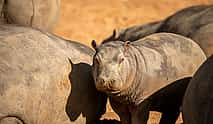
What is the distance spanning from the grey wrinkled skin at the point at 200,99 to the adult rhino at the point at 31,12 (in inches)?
97.3

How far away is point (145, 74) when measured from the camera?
547 cm

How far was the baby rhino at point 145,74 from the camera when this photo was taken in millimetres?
5102

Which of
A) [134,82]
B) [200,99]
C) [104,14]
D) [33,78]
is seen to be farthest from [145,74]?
[104,14]

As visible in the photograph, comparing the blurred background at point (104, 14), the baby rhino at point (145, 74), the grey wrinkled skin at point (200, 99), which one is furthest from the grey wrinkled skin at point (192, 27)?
the grey wrinkled skin at point (200, 99)

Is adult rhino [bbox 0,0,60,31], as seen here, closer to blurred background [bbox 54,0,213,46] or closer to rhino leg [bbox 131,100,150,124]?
rhino leg [bbox 131,100,150,124]

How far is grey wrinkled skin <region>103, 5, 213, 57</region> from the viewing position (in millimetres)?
7269

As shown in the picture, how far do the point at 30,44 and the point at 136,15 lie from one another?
702cm

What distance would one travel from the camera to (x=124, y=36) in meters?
9.17

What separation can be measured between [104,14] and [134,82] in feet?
21.6

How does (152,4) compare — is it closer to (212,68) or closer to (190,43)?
(190,43)

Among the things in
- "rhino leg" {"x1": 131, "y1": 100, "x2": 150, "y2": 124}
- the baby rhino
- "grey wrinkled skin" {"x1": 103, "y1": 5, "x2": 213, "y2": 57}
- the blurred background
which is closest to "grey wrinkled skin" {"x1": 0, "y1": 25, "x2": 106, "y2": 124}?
the baby rhino

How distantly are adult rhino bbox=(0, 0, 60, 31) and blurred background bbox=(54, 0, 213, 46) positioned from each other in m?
3.69

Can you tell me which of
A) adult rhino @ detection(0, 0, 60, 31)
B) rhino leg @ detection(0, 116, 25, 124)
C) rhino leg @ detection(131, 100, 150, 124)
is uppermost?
adult rhino @ detection(0, 0, 60, 31)

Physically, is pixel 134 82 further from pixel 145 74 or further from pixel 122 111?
pixel 122 111
